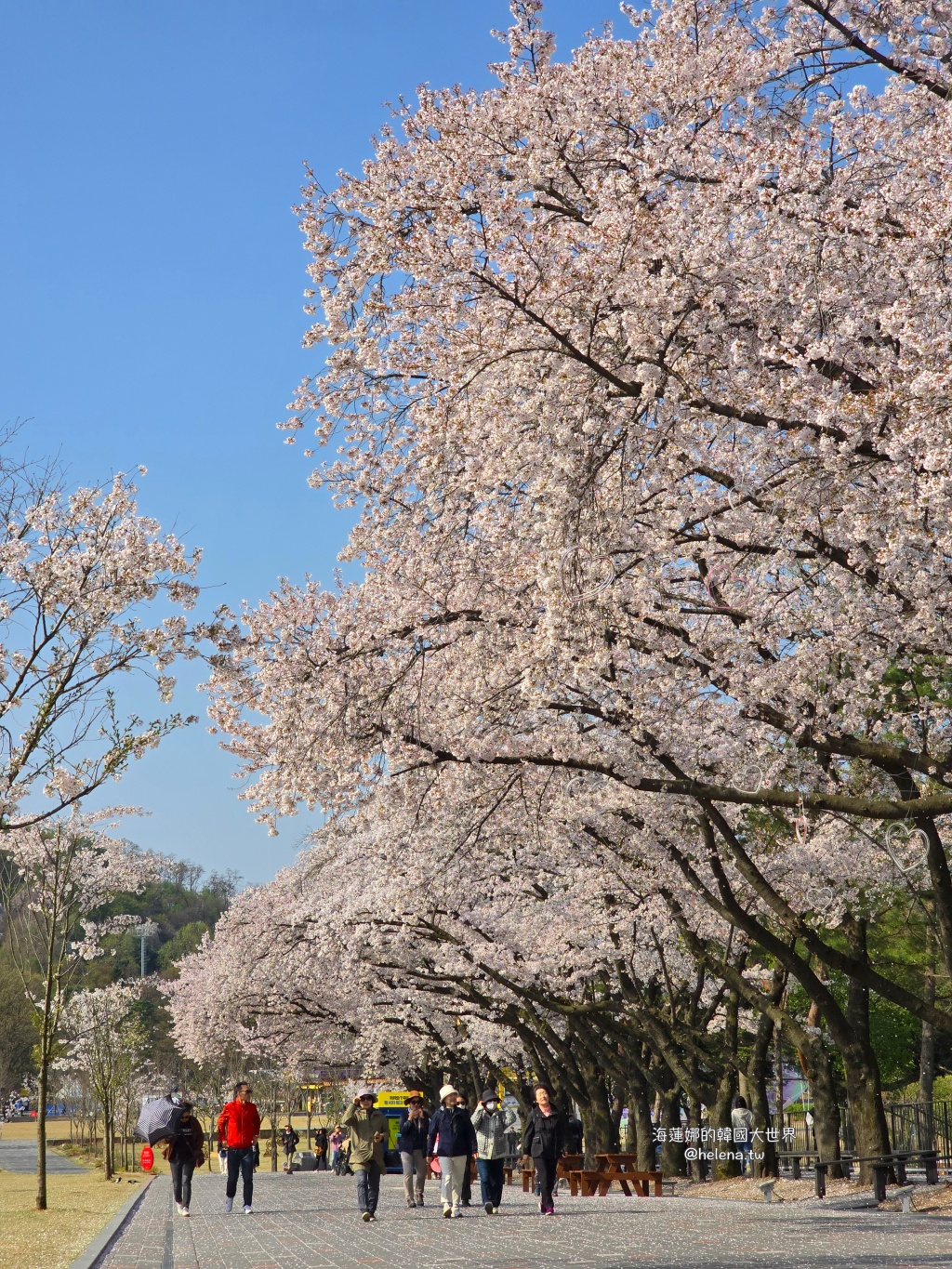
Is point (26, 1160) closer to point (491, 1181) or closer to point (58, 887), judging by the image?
point (58, 887)

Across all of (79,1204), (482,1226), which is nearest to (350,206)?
(482,1226)

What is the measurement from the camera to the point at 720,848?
2012cm

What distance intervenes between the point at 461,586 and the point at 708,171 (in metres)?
4.44

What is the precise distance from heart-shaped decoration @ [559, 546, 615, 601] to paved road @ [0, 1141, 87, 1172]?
37.7 meters

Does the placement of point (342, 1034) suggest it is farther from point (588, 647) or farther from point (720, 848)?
point (588, 647)

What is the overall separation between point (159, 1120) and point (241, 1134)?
1.34 m

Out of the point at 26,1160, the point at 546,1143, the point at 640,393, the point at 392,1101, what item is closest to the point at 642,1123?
the point at 546,1143

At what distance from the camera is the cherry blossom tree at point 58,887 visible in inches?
905

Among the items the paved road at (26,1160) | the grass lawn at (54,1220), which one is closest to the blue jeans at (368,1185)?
the grass lawn at (54,1220)

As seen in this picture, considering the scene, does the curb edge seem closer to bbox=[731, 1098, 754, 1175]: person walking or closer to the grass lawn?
the grass lawn

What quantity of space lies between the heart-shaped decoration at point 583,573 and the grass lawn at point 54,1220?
754 centimetres

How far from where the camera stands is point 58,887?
24.4 m

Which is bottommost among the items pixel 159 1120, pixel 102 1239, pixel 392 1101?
pixel 392 1101

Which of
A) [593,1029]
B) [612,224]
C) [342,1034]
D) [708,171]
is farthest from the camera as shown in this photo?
[342,1034]
